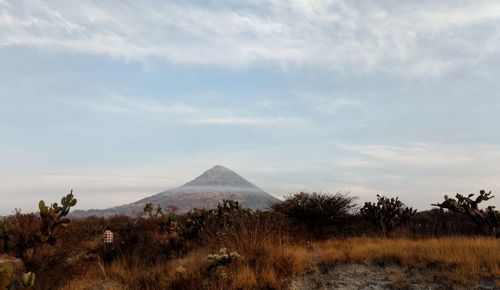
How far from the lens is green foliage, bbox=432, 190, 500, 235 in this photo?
49.7 ft

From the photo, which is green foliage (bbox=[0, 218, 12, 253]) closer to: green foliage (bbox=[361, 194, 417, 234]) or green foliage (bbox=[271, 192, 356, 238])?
green foliage (bbox=[271, 192, 356, 238])

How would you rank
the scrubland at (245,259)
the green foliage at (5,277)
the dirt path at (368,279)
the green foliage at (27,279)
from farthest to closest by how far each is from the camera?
the scrubland at (245,259) → the dirt path at (368,279) → the green foliage at (27,279) → the green foliage at (5,277)

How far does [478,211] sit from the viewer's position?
1570 centimetres

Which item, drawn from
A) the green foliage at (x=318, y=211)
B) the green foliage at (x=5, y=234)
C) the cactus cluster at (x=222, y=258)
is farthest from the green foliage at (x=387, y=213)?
the green foliage at (x=5, y=234)

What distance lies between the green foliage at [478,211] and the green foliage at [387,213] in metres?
1.88

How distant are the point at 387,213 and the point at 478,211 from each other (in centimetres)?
316

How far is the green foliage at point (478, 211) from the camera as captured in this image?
49.7 feet

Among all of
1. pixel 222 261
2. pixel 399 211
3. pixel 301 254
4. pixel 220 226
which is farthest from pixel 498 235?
pixel 222 261

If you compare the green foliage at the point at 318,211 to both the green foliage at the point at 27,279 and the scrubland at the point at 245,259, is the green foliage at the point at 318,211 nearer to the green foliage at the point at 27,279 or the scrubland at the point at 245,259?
the scrubland at the point at 245,259

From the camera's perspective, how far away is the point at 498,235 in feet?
46.8

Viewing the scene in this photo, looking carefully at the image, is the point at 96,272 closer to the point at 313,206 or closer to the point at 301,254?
the point at 301,254

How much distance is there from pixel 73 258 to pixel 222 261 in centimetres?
621

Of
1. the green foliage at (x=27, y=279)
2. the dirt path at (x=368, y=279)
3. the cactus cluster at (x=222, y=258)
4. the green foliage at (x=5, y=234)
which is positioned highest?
the green foliage at (x=5, y=234)

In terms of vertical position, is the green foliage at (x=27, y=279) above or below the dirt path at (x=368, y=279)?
above
